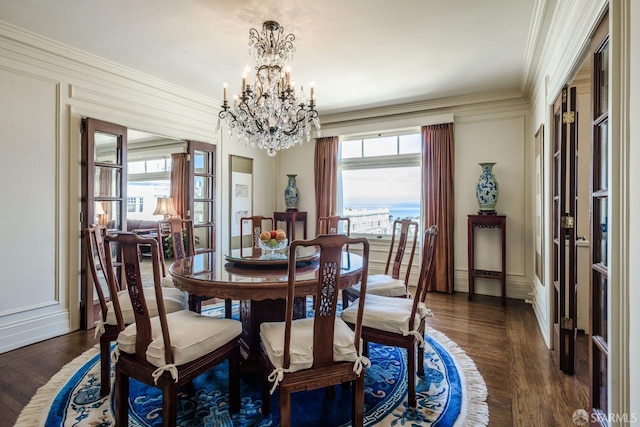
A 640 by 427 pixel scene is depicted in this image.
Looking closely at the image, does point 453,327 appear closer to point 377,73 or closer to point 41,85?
point 377,73

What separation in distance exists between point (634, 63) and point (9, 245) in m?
4.22

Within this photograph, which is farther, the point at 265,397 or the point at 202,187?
the point at 202,187

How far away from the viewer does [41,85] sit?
9.81 ft

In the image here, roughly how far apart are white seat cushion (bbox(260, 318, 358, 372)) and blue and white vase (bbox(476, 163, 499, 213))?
3.14 m

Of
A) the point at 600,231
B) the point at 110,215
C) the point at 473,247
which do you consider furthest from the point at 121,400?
the point at 473,247

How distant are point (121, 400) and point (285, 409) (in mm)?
878

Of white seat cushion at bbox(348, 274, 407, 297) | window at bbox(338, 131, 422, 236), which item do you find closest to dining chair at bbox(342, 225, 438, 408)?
white seat cushion at bbox(348, 274, 407, 297)

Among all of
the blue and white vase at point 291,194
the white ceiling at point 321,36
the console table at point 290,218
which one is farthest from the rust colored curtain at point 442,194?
the blue and white vase at point 291,194

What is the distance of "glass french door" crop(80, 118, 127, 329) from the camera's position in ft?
10.7

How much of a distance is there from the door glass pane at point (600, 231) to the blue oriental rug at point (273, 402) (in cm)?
106

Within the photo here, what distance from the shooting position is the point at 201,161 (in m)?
4.64

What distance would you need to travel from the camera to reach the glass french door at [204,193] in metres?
4.50

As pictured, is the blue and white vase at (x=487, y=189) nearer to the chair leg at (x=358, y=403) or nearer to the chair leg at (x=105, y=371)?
the chair leg at (x=358, y=403)

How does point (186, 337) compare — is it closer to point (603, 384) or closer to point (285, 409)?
point (285, 409)
